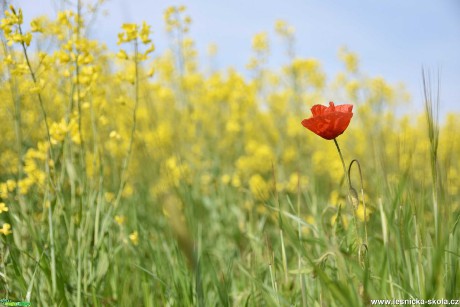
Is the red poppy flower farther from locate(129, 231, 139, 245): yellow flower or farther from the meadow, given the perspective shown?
locate(129, 231, 139, 245): yellow flower

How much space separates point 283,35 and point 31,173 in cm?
394

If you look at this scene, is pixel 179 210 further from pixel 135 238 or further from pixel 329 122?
pixel 135 238

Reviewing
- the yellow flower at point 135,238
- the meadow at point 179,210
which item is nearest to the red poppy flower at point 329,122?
the meadow at point 179,210

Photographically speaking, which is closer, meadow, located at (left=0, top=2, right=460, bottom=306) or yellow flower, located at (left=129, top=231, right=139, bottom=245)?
meadow, located at (left=0, top=2, right=460, bottom=306)

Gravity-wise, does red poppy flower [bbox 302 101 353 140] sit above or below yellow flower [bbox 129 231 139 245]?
above

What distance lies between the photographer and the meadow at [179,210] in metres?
1.18

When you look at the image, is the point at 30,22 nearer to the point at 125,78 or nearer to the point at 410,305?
the point at 125,78

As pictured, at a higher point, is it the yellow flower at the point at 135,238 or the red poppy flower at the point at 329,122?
the red poppy flower at the point at 329,122

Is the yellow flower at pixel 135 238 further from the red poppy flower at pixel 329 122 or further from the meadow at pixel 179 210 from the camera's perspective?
the red poppy flower at pixel 329 122

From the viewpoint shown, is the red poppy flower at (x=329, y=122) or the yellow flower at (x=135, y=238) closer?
the red poppy flower at (x=329, y=122)

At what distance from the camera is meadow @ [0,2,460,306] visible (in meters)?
1.18

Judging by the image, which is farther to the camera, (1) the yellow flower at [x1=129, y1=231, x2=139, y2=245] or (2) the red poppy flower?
(1) the yellow flower at [x1=129, y1=231, x2=139, y2=245]

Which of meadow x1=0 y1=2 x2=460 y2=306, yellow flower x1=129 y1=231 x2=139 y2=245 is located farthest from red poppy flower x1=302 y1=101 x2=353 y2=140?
yellow flower x1=129 y1=231 x2=139 y2=245

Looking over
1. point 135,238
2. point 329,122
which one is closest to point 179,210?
point 329,122
